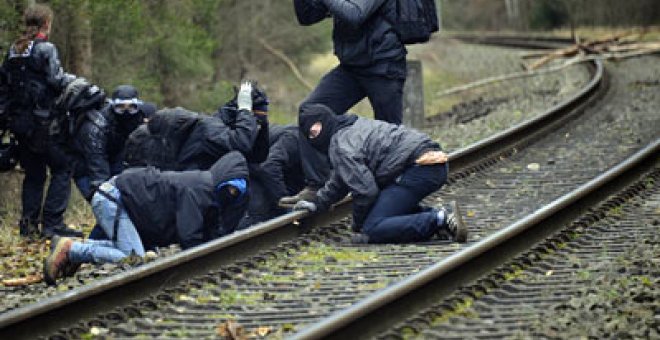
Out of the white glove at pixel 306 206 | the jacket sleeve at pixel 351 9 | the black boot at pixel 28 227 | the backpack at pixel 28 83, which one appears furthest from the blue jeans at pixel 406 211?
the black boot at pixel 28 227

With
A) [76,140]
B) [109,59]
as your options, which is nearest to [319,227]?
[76,140]

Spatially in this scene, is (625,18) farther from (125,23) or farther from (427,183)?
(427,183)

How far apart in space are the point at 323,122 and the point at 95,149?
209cm

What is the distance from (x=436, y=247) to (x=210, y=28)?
1612 centimetres

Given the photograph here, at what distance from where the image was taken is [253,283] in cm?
746

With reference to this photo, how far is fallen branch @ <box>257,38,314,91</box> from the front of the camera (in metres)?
26.8

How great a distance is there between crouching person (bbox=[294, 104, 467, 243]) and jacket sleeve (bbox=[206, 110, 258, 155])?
41 centimetres

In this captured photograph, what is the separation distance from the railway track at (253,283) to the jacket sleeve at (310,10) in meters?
1.65

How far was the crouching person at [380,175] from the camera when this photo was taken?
8.55m

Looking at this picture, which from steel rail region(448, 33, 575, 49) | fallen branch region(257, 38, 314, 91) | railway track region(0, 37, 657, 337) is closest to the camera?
railway track region(0, 37, 657, 337)

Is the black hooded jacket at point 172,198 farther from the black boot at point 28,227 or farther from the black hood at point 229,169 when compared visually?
the black boot at point 28,227

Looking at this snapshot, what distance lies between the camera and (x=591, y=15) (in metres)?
43.3

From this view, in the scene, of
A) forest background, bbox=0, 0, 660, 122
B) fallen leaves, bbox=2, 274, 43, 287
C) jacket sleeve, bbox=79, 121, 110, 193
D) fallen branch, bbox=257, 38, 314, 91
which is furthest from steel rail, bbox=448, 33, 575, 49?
fallen leaves, bbox=2, 274, 43, 287

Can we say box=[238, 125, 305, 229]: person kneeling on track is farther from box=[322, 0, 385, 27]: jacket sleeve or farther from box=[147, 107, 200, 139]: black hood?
box=[322, 0, 385, 27]: jacket sleeve
